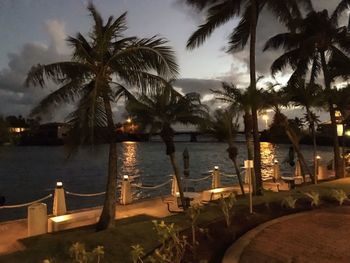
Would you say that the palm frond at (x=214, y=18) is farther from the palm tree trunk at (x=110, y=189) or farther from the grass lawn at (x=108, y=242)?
the grass lawn at (x=108, y=242)

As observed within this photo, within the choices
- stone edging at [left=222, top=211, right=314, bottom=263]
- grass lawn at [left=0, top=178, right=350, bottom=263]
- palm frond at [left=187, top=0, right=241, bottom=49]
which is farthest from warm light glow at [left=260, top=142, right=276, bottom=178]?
grass lawn at [left=0, top=178, right=350, bottom=263]

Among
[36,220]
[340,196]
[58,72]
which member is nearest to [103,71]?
[58,72]

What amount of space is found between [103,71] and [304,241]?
6.46 m

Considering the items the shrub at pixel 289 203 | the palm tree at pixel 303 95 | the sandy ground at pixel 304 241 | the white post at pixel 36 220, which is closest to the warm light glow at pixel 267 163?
the palm tree at pixel 303 95

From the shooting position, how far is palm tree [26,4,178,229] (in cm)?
1062

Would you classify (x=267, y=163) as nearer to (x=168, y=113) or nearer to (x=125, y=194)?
(x=125, y=194)

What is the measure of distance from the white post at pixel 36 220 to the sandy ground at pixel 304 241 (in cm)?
559

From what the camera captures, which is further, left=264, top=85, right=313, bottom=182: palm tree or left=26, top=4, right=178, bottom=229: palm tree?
left=264, top=85, right=313, bottom=182: palm tree

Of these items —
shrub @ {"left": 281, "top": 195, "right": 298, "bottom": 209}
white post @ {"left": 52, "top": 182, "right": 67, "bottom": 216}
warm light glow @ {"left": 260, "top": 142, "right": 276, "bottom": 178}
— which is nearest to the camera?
shrub @ {"left": 281, "top": 195, "right": 298, "bottom": 209}

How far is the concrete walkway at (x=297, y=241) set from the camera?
780 centimetres

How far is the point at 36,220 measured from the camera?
427 inches

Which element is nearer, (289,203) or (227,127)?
(289,203)

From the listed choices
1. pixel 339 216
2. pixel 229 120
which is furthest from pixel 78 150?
pixel 229 120

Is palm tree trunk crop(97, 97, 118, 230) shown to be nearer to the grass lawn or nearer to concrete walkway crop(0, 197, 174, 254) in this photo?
the grass lawn
